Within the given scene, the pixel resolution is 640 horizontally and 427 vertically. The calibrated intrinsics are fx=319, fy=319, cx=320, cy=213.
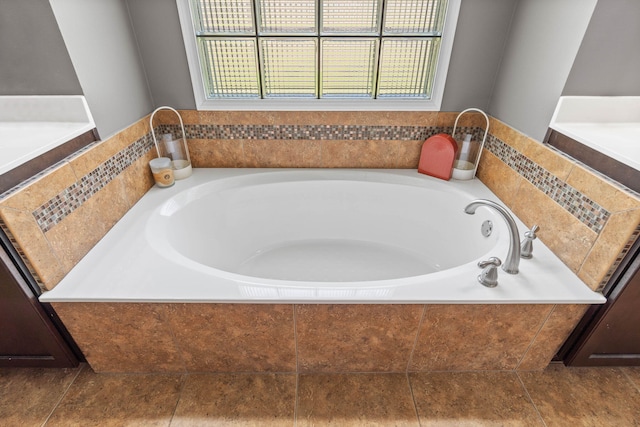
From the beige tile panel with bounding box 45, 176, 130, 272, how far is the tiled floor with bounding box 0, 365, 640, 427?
0.51m

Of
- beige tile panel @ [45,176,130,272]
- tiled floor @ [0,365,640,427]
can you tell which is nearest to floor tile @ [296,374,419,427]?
tiled floor @ [0,365,640,427]

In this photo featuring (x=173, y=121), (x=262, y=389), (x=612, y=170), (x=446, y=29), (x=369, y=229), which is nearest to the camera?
(x=612, y=170)

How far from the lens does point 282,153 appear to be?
1909 millimetres

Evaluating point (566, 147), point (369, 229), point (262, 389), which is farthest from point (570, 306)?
point (262, 389)

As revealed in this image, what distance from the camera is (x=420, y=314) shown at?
112cm

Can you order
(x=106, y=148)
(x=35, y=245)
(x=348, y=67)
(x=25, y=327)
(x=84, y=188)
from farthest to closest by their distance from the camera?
(x=348, y=67) → (x=106, y=148) → (x=84, y=188) → (x=25, y=327) → (x=35, y=245)

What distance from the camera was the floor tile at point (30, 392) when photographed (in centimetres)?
117

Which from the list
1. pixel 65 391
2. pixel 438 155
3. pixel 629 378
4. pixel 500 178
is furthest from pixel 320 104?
pixel 629 378

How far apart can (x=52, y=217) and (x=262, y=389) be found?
100cm

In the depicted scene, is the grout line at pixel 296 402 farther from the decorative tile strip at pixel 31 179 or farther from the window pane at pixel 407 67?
the window pane at pixel 407 67

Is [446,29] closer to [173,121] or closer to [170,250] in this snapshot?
Result: [173,121]

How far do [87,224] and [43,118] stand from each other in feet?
1.56

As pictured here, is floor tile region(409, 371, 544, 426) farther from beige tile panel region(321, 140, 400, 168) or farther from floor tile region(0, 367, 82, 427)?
floor tile region(0, 367, 82, 427)

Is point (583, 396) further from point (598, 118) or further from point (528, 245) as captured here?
point (598, 118)
